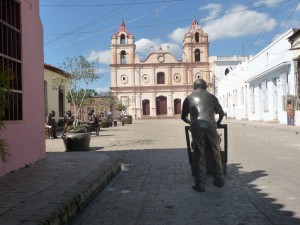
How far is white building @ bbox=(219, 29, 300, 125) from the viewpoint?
84.1 feet

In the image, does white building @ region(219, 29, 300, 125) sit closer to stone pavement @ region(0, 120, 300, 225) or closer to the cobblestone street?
the cobblestone street

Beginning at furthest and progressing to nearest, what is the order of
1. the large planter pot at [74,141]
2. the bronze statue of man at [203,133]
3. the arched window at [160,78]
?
the arched window at [160,78]
the large planter pot at [74,141]
the bronze statue of man at [203,133]

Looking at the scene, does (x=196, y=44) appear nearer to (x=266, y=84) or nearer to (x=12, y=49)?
(x=266, y=84)

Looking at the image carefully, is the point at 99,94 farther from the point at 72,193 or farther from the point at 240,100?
the point at 72,193

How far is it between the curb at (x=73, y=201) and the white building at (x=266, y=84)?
63.6ft

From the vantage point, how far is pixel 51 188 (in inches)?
214

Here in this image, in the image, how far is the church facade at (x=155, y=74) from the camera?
62625 mm

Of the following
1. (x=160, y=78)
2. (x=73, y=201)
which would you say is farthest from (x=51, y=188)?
(x=160, y=78)

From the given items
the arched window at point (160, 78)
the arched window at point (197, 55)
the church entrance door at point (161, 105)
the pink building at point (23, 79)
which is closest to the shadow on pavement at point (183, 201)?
the pink building at point (23, 79)

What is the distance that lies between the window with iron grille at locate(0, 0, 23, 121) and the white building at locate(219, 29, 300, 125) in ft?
63.4

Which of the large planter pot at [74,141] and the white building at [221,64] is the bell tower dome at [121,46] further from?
the large planter pot at [74,141]

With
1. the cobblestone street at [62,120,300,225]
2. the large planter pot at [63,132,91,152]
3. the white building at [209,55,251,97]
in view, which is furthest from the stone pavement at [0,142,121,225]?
the white building at [209,55,251,97]

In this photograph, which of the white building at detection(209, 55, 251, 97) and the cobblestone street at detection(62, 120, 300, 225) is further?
the white building at detection(209, 55, 251, 97)

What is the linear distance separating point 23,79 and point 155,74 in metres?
56.4
